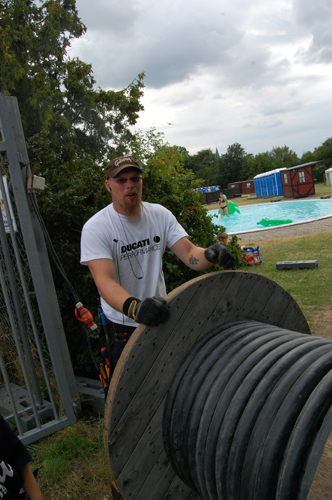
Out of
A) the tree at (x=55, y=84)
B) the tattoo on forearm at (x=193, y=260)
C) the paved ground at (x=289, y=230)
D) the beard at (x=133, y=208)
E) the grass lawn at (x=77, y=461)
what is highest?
the tree at (x=55, y=84)

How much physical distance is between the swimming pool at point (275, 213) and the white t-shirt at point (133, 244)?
63.0ft

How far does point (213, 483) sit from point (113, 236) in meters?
1.55

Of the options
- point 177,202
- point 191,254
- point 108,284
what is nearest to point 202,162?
point 177,202

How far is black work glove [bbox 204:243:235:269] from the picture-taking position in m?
2.41

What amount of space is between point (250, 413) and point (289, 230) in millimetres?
14326

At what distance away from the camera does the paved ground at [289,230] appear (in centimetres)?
1428

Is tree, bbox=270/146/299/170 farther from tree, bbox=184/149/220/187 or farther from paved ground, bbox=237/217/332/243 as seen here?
paved ground, bbox=237/217/332/243

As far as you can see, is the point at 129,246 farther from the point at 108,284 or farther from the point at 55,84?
the point at 55,84

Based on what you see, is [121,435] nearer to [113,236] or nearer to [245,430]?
[245,430]

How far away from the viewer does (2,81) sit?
18859 millimetres

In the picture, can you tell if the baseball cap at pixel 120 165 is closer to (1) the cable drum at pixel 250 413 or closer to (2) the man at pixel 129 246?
(2) the man at pixel 129 246

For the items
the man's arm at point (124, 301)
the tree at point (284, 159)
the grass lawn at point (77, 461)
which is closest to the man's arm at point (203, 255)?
the man's arm at point (124, 301)

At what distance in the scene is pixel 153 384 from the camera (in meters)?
2.08

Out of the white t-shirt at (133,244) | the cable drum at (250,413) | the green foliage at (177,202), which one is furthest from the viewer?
the green foliage at (177,202)
